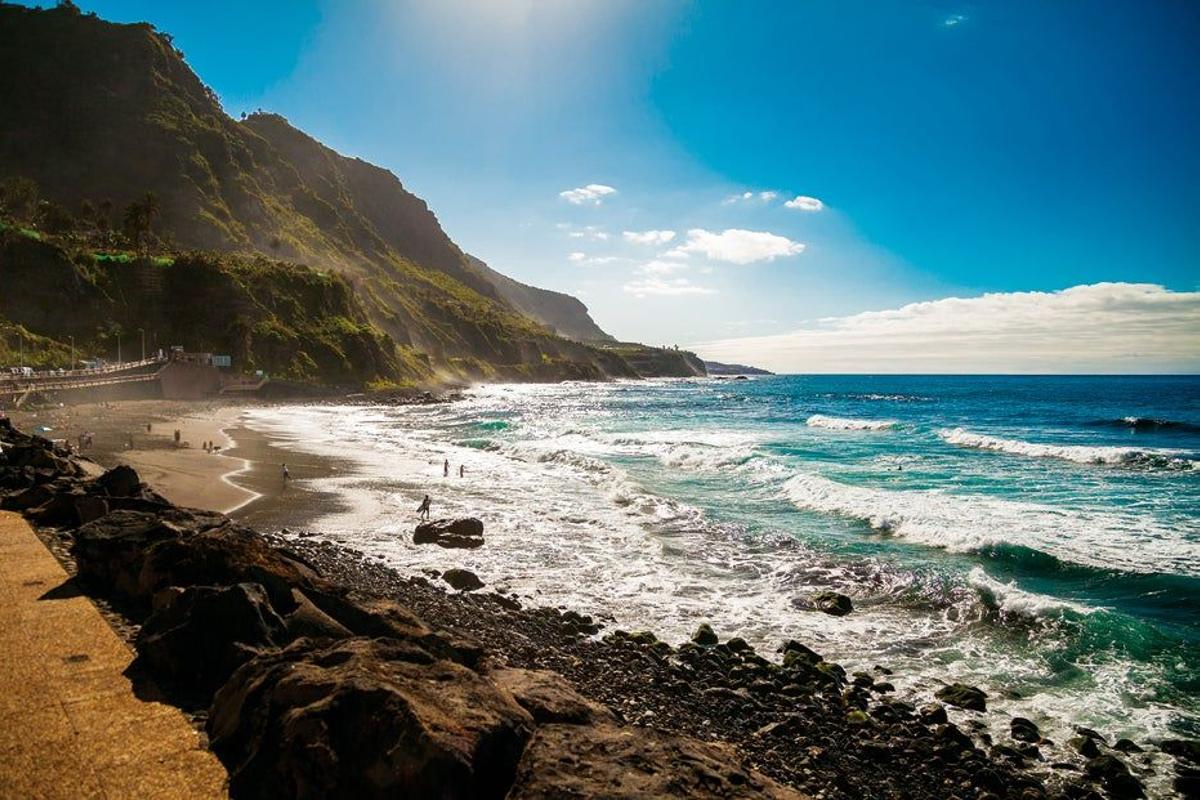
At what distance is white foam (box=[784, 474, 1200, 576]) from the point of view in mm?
19125

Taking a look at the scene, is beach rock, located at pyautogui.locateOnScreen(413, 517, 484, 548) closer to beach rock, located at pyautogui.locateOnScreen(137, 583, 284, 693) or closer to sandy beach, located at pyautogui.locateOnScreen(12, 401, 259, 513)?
sandy beach, located at pyautogui.locateOnScreen(12, 401, 259, 513)

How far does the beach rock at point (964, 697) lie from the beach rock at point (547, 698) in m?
7.57

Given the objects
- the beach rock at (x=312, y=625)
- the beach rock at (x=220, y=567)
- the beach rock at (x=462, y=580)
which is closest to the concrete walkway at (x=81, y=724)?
the beach rock at (x=220, y=567)

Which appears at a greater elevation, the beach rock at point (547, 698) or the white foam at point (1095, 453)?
the beach rock at point (547, 698)

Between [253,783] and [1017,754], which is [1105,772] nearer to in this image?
[1017,754]

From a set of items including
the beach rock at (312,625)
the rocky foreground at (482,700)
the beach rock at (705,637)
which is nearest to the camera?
the rocky foreground at (482,700)

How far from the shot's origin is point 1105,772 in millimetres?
8953

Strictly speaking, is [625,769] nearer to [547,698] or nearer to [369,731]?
[547,698]

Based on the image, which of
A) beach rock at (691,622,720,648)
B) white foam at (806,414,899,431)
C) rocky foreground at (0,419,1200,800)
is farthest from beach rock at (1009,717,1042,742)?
white foam at (806,414,899,431)

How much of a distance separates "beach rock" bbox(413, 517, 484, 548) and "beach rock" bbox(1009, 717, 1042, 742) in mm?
14705

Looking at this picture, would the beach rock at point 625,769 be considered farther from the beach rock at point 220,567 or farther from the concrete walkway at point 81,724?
the beach rock at point 220,567

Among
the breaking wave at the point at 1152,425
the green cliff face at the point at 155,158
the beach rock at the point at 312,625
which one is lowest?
the breaking wave at the point at 1152,425

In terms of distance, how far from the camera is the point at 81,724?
6387 mm

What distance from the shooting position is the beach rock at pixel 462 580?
1623 centimetres
